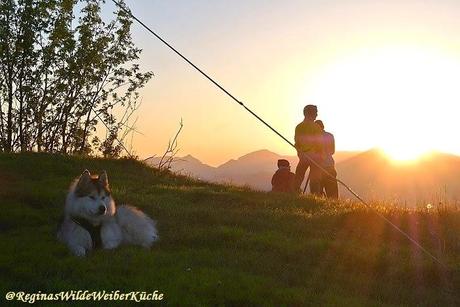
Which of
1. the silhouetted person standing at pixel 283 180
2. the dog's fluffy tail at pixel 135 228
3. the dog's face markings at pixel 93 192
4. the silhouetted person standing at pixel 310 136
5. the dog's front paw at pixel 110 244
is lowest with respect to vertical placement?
the dog's front paw at pixel 110 244

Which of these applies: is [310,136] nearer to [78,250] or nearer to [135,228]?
[135,228]

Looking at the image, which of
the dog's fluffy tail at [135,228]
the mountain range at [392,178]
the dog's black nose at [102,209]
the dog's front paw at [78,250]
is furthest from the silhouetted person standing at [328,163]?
the dog's front paw at [78,250]

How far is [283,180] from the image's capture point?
18.0 m

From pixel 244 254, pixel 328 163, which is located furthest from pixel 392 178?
pixel 244 254

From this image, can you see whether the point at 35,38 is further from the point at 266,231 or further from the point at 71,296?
the point at 71,296

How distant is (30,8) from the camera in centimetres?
2805

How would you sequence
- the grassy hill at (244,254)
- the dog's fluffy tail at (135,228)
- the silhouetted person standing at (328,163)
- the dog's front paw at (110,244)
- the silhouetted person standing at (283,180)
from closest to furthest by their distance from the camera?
the grassy hill at (244,254), the dog's front paw at (110,244), the dog's fluffy tail at (135,228), the silhouetted person standing at (328,163), the silhouetted person standing at (283,180)

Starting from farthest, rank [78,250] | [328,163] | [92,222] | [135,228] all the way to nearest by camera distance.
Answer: [328,163] → [135,228] → [92,222] → [78,250]

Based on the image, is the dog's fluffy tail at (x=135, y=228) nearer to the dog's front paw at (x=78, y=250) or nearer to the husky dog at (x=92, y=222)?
the husky dog at (x=92, y=222)

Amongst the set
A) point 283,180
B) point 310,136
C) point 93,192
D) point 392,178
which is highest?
point 392,178

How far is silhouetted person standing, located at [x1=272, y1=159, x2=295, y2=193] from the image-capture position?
17984mm

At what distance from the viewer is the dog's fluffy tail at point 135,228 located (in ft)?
31.6

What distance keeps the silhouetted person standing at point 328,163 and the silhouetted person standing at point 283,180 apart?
1019mm

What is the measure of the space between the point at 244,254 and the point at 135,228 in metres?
1.97
